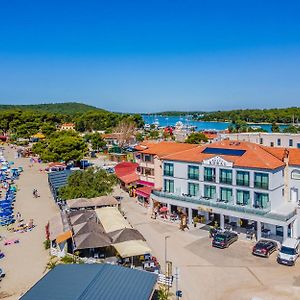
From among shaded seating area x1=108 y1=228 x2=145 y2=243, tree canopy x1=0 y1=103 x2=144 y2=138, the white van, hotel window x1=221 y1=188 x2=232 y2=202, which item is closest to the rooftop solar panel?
hotel window x1=221 y1=188 x2=232 y2=202

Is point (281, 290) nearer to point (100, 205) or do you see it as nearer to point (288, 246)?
point (288, 246)

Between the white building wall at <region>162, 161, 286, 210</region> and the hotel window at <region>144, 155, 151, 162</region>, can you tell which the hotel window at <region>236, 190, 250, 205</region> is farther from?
the hotel window at <region>144, 155, 151, 162</region>

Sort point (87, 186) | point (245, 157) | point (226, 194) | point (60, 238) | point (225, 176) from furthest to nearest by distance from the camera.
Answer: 1. point (87, 186)
2. point (226, 194)
3. point (225, 176)
4. point (245, 157)
5. point (60, 238)

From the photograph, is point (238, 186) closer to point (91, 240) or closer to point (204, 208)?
point (204, 208)

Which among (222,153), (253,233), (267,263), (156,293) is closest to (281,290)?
(267,263)

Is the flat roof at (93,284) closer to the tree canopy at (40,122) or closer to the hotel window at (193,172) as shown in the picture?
the hotel window at (193,172)

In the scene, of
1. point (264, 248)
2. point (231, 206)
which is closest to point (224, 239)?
point (264, 248)
